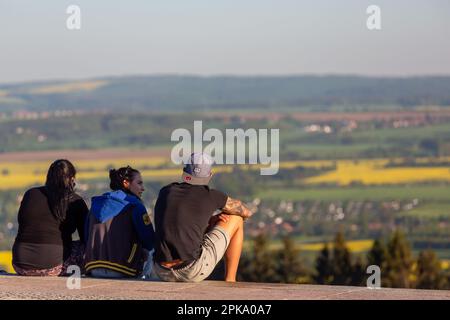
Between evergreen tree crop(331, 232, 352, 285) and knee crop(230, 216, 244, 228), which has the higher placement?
knee crop(230, 216, 244, 228)

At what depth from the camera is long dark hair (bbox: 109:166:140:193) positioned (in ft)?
39.4

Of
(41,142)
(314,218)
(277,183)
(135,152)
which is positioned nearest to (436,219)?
(314,218)

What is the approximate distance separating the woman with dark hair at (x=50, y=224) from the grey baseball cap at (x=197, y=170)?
1.04 m

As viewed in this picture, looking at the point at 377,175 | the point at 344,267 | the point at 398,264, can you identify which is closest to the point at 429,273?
the point at 398,264

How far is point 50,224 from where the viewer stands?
12.3 m

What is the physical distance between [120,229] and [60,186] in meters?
0.66

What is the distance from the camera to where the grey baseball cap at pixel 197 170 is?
11.8 metres

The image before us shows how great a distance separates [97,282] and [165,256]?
607 mm

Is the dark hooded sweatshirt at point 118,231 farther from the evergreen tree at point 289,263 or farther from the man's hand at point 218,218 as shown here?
the evergreen tree at point 289,263

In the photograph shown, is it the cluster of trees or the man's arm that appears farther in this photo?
the cluster of trees

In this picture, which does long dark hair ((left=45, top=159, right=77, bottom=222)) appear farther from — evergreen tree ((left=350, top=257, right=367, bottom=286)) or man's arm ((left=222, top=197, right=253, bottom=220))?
evergreen tree ((left=350, top=257, right=367, bottom=286))

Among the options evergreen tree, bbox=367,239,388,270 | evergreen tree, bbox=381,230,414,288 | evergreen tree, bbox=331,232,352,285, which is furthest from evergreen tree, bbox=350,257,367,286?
evergreen tree, bbox=367,239,388,270

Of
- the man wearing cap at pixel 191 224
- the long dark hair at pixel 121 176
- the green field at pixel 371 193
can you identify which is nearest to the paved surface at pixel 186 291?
the man wearing cap at pixel 191 224

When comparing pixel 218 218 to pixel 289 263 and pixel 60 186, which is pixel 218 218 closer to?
pixel 60 186
